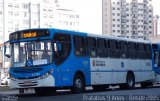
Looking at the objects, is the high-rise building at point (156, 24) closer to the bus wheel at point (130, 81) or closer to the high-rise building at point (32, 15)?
the high-rise building at point (32, 15)

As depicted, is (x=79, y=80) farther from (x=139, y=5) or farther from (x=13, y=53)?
(x=139, y=5)

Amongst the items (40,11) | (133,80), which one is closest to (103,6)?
(40,11)

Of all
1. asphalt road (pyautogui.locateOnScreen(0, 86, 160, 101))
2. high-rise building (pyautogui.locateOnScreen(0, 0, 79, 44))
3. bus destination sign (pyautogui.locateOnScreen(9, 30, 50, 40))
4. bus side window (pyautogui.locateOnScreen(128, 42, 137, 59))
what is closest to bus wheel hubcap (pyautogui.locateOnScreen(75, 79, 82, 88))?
asphalt road (pyautogui.locateOnScreen(0, 86, 160, 101))

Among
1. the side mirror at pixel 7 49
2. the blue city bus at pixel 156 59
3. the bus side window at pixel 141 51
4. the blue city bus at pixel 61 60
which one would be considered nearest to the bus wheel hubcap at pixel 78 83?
the blue city bus at pixel 61 60

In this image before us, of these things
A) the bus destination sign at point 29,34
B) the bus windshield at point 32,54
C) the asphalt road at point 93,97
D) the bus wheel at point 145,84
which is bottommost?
the bus wheel at point 145,84

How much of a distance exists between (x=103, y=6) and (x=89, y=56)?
132m

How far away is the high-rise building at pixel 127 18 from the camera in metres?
152

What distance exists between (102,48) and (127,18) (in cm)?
13236

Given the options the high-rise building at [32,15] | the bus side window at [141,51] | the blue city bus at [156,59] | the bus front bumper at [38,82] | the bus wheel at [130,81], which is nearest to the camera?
the bus front bumper at [38,82]

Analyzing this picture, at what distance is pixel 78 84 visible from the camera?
2147 cm

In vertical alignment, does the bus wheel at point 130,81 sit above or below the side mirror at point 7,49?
below

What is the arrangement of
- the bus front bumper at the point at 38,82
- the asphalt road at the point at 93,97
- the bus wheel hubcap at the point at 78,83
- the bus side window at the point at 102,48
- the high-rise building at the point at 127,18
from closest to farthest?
the asphalt road at the point at 93,97
the bus front bumper at the point at 38,82
the bus wheel hubcap at the point at 78,83
the bus side window at the point at 102,48
the high-rise building at the point at 127,18

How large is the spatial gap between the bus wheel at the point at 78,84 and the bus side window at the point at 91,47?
1.61 m

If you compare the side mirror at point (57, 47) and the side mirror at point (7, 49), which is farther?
the side mirror at point (7, 49)
